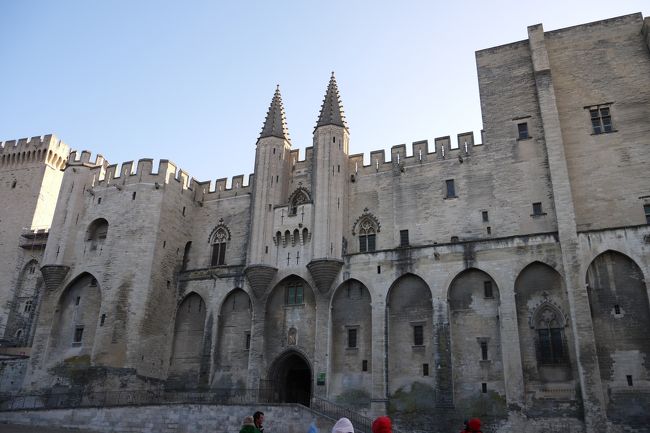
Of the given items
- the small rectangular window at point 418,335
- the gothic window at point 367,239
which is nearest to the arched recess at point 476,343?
the small rectangular window at point 418,335

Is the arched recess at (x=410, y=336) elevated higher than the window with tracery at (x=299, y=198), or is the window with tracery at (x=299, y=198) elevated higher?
the window with tracery at (x=299, y=198)

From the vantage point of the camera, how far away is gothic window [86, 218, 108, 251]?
30.7m

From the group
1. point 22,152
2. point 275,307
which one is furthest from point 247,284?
point 22,152

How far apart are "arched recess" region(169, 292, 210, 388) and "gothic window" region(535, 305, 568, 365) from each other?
15.7m

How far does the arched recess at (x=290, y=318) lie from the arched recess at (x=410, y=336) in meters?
3.99

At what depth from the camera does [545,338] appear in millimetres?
22672

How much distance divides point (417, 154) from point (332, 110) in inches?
207

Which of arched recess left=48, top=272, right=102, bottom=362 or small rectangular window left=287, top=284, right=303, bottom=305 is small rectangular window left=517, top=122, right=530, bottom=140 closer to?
small rectangular window left=287, top=284, right=303, bottom=305

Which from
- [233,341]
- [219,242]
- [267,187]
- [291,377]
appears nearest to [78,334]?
[233,341]

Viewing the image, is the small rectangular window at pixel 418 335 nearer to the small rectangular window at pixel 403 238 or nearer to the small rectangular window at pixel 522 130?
the small rectangular window at pixel 403 238

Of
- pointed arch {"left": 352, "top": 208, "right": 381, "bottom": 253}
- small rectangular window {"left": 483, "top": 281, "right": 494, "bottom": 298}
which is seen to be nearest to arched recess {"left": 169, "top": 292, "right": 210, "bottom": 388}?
pointed arch {"left": 352, "top": 208, "right": 381, "bottom": 253}

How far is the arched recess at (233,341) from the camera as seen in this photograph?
27.7m

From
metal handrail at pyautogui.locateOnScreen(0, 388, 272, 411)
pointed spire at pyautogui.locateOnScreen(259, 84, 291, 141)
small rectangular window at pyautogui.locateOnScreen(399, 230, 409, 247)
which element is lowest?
metal handrail at pyautogui.locateOnScreen(0, 388, 272, 411)

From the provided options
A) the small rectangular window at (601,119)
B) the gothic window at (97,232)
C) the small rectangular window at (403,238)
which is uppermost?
the small rectangular window at (601,119)
